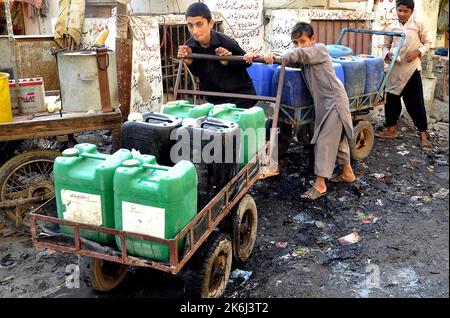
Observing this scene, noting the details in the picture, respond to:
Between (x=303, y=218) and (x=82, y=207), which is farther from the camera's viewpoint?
(x=303, y=218)

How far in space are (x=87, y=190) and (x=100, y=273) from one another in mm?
895

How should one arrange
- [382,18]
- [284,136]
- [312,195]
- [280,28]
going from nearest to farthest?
1. [312,195]
2. [284,136]
3. [382,18]
4. [280,28]

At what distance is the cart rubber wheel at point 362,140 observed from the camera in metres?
6.61

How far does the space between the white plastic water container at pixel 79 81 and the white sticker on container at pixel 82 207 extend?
5.66 ft

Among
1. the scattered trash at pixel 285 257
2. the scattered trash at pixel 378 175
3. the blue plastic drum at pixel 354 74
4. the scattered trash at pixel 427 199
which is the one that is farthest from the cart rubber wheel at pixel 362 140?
the scattered trash at pixel 285 257

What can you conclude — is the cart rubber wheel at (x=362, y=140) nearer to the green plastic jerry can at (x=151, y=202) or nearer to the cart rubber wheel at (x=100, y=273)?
the cart rubber wheel at (x=100, y=273)

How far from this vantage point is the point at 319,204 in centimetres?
550

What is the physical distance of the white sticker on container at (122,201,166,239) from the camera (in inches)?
111

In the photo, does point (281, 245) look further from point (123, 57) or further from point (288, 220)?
point (123, 57)

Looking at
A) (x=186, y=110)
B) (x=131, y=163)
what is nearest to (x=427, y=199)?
(x=186, y=110)

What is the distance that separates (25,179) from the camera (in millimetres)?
4711
